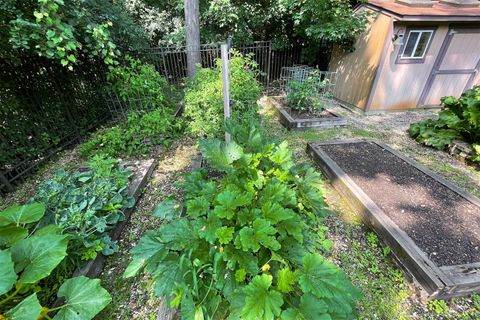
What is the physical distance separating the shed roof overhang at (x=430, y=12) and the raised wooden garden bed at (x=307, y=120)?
2614mm

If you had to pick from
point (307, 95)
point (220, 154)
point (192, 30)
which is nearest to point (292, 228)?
point (220, 154)

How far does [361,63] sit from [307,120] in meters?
2.85

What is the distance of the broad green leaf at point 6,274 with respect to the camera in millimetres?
1156

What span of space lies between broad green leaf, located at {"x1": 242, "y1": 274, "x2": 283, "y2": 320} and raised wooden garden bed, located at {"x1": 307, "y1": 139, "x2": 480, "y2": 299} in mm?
1660

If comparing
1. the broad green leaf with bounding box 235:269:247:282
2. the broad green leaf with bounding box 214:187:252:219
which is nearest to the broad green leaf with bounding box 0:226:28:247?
the broad green leaf with bounding box 214:187:252:219

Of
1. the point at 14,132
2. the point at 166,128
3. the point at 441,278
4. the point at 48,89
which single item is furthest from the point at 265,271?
the point at 48,89

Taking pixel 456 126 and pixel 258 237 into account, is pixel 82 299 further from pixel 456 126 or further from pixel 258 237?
pixel 456 126

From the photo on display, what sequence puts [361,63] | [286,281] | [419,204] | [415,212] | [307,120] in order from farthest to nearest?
[361,63] < [307,120] < [419,204] < [415,212] < [286,281]

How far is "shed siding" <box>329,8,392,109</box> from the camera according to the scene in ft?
18.3

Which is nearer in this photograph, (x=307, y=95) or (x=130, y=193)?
(x=130, y=193)

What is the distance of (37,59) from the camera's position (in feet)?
12.0

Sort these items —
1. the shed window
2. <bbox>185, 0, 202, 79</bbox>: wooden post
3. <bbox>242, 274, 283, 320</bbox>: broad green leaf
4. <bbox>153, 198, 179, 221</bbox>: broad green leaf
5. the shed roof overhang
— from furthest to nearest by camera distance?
<bbox>185, 0, 202, 79</bbox>: wooden post, the shed window, the shed roof overhang, <bbox>153, 198, 179, 221</bbox>: broad green leaf, <bbox>242, 274, 283, 320</bbox>: broad green leaf

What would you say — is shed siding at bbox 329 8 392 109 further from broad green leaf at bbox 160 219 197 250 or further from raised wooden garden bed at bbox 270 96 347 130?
broad green leaf at bbox 160 219 197 250

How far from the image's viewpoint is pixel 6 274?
1.19 m
